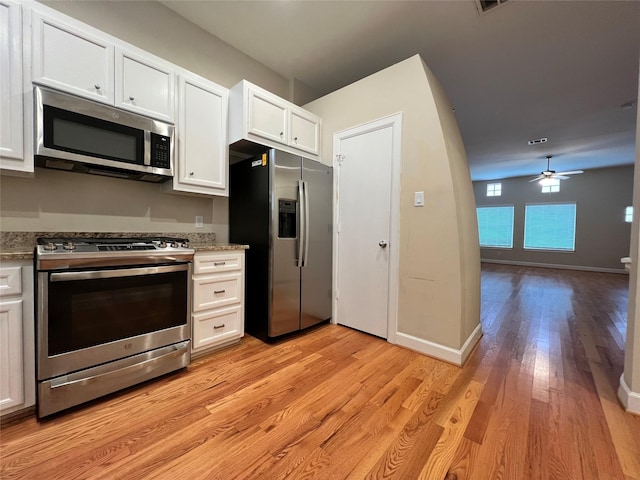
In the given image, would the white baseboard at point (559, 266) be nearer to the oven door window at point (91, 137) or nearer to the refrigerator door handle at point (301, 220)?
the refrigerator door handle at point (301, 220)

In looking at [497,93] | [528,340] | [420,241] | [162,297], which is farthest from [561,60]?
[162,297]

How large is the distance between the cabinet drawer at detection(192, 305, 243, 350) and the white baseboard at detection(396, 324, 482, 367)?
4.95 ft

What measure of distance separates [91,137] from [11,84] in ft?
1.31

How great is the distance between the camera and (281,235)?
2445 millimetres

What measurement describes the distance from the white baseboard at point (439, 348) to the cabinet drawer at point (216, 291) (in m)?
1.57

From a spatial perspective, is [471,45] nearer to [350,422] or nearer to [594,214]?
[350,422]

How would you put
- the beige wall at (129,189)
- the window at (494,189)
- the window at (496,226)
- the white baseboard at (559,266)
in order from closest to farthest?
the beige wall at (129,189)
the white baseboard at (559,266)
the window at (496,226)
the window at (494,189)

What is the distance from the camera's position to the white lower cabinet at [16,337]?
51.6 inches

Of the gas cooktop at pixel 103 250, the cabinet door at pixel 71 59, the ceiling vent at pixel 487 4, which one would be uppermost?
the ceiling vent at pixel 487 4

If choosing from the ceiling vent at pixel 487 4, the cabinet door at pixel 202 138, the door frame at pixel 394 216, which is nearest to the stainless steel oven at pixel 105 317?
the cabinet door at pixel 202 138

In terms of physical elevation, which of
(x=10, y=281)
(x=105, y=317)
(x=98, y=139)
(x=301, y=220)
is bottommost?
(x=105, y=317)

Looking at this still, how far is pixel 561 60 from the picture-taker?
276 cm

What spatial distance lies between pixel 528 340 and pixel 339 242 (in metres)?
2.17

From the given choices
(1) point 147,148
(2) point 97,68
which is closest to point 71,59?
(2) point 97,68
